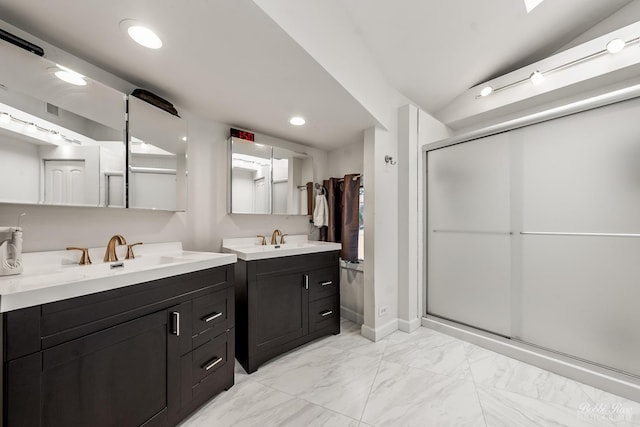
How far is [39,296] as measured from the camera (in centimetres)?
85

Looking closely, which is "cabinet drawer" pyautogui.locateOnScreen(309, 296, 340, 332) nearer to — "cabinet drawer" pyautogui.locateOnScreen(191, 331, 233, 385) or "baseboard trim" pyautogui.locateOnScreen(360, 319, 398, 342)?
"baseboard trim" pyautogui.locateOnScreen(360, 319, 398, 342)

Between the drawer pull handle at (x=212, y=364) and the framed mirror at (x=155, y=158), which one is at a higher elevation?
the framed mirror at (x=155, y=158)

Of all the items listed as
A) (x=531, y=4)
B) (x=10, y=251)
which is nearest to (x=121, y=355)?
(x=10, y=251)

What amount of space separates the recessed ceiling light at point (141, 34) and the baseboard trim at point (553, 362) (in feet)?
10.2

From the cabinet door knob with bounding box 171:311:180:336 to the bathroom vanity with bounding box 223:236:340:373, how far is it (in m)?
0.56

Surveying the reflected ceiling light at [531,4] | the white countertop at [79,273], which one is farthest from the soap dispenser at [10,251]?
the reflected ceiling light at [531,4]

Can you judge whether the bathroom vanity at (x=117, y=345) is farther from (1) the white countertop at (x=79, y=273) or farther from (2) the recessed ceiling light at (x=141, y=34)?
(2) the recessed ceiling light at (x=141, y=34)

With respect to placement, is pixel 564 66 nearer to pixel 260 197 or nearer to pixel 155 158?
pixel 260 197

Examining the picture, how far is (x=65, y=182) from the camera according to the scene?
1311mm

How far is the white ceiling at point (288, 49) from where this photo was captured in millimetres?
1084

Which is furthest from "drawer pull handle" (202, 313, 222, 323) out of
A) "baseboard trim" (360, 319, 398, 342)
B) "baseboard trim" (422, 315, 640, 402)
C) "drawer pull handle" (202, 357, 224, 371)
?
"baseboard trim" (422, 315, 640, 402)

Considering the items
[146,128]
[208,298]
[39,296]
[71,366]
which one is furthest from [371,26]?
[71,366]

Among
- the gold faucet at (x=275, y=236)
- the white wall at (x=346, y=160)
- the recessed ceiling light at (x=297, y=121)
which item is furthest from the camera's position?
the white wall at (x=346, y=160)

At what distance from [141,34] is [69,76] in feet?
1.61
